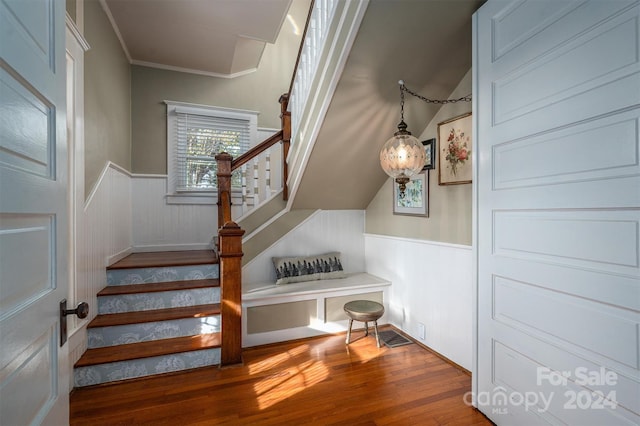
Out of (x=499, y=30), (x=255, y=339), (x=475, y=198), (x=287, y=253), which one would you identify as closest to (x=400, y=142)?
(x=475, y=198)

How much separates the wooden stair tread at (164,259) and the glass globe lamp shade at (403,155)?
2020 millimetres

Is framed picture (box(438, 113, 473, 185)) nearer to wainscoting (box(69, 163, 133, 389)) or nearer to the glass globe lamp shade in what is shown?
the glass globe lamp shade

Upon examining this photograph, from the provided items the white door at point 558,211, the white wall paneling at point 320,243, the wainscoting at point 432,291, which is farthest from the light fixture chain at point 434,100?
the white wall paneling at point 320,243

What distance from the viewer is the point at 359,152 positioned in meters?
2.99

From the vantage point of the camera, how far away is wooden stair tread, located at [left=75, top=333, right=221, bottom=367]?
2260 mm

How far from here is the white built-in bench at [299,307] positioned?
2871 mm

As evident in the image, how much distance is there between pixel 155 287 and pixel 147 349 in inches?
22.9

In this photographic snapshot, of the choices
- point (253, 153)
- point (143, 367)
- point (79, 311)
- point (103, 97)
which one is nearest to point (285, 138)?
point (253, 153)

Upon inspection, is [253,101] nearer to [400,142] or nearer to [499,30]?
[400,142]

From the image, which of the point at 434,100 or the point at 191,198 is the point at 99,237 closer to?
the point at 191,198

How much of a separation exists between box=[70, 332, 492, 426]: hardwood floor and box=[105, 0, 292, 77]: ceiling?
318cm

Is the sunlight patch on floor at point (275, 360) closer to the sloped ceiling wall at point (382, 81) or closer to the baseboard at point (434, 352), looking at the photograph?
the baseboard at point (434, 352)

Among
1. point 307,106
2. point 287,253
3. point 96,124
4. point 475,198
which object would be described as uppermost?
point 307,106

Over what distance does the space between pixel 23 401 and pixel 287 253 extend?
Result: 285 centimetres
